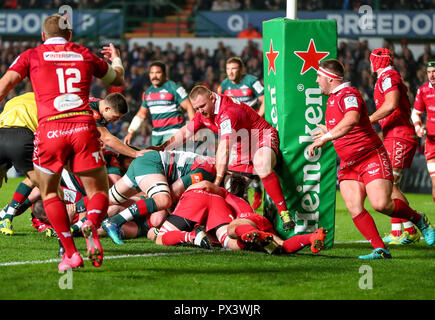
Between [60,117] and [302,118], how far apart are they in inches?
112

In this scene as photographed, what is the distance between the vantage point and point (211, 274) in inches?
243

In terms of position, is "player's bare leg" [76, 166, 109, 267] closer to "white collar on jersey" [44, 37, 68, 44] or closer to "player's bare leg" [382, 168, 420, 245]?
"white collar on jersey" [44, 37, 68, 44]

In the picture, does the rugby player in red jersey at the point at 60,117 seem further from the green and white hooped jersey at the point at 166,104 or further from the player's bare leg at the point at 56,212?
the green and white hooped jersey at the point at 166,104

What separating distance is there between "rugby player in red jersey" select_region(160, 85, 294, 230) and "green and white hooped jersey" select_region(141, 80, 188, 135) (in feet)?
11.1

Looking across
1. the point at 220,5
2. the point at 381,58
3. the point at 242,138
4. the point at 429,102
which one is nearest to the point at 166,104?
the point at 242,138

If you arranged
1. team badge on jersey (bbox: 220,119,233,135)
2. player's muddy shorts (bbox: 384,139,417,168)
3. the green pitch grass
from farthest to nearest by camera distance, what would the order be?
player's muddy shorts (bbox: 384,139,417,168)
team badge on jersey (bbox: 220,119,233,135)
the green pitch grass

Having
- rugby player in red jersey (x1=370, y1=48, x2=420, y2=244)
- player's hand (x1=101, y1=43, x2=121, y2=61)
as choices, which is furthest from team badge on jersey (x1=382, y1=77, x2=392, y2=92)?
player's hand (x1=101, y1=43, x2=121, y2=61)

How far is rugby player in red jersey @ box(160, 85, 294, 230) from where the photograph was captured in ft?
25.8

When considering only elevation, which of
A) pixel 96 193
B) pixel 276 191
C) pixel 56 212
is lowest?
pixel 276 191

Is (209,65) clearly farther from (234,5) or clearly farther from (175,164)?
(175,164)

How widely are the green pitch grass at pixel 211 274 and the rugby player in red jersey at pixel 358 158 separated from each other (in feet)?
1.45

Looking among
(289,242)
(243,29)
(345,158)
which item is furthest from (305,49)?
(243,29)

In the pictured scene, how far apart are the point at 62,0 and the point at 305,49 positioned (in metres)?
19.5

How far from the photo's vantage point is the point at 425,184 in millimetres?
16750
